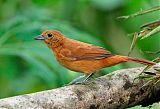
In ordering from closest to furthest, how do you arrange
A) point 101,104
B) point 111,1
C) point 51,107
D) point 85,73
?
point 51,107, point 101,104, point 85,73, point 111,1

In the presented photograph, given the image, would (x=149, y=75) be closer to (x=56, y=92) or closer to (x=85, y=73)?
(x=56, y=92)

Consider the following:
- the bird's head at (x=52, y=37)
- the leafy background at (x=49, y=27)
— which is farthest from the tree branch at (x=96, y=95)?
the leafy background at (x=49, y=27)

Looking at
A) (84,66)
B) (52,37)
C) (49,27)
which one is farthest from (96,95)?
(49,27)

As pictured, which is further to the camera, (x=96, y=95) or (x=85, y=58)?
(x=85, y=58)

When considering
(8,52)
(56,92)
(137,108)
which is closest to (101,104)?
(56,92)

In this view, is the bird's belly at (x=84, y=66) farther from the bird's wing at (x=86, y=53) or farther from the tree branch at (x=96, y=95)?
the tree branch at (x=96, y=95)

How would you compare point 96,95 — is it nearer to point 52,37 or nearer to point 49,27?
point 52,37
